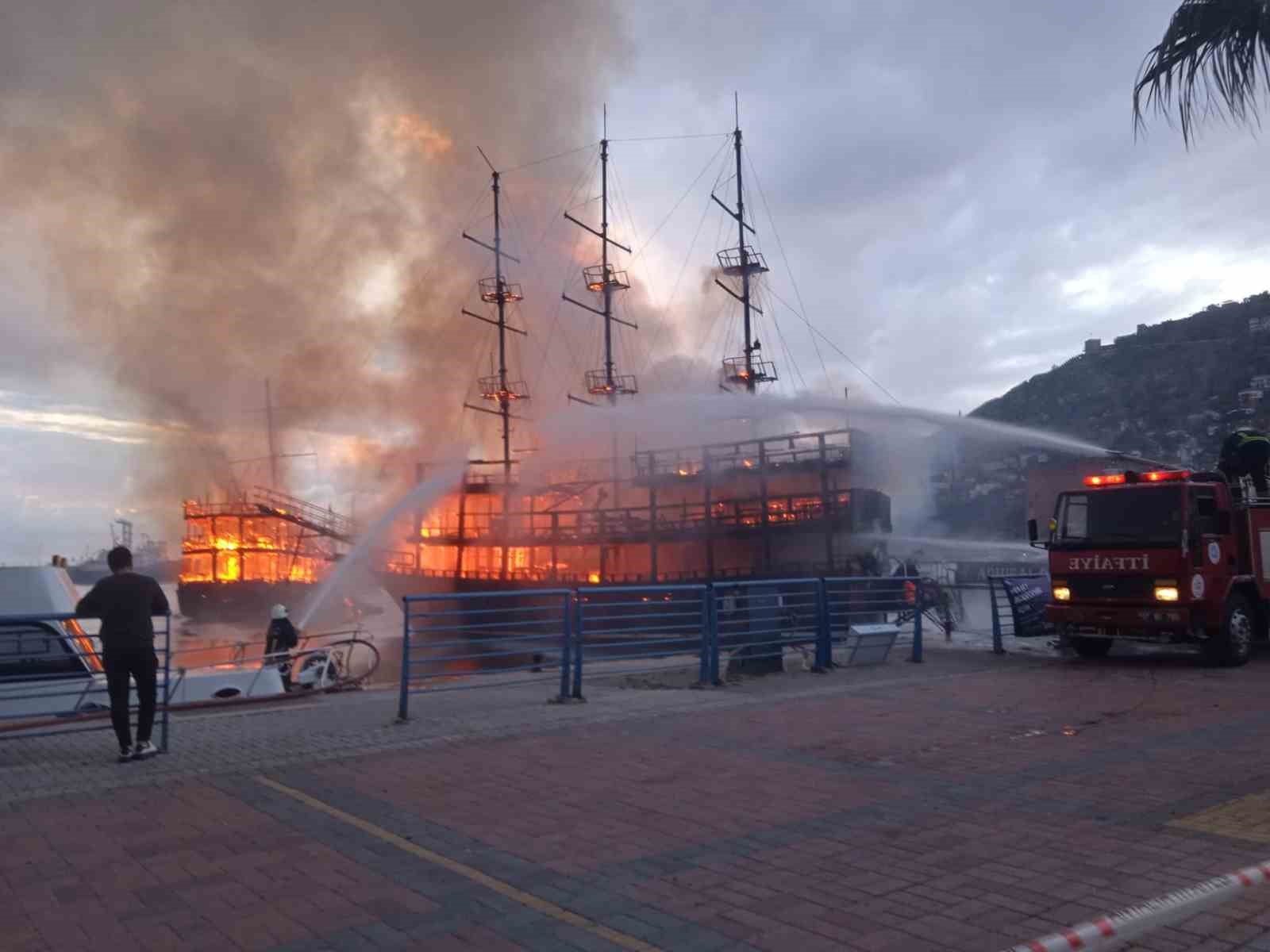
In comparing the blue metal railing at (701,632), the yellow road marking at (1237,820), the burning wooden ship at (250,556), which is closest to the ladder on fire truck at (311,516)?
the burning wooden ship at (250,556)

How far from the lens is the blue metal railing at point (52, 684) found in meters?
7.94

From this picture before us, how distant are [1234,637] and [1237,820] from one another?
9.02 metres

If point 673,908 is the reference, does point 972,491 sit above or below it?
above

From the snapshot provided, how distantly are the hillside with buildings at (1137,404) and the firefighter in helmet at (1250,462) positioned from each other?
2170 centimetres

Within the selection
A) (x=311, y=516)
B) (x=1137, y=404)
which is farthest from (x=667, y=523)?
(x=1137, y=404)

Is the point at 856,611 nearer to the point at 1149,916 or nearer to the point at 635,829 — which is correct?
the point at 635,829

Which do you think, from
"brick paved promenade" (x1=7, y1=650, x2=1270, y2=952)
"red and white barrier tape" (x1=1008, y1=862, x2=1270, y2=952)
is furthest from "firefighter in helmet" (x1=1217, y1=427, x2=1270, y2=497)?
"red and white barrier tape" (x1=1008, y1=862, x2=1270, y2=952)

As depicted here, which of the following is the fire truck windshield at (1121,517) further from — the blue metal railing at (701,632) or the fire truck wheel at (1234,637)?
the blue metal railing at (701,632)

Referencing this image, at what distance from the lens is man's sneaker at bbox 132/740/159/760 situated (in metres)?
7.16

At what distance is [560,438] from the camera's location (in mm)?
35406

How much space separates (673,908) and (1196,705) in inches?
312

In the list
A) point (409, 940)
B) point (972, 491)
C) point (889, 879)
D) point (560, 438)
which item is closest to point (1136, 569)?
point (889, 879)

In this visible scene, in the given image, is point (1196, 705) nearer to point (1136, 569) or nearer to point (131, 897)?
point (1136, 569)

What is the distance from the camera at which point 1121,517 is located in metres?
13.5
